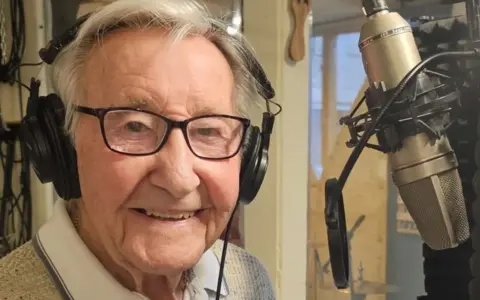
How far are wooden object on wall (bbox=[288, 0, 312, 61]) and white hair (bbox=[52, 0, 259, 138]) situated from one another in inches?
34.8

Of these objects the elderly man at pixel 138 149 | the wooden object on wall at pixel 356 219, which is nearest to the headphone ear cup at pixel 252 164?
the elderly man at pixel 138 149

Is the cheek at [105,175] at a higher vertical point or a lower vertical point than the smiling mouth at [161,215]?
higher

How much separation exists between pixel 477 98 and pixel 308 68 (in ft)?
3.11

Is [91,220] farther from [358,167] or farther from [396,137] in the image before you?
[358,167]

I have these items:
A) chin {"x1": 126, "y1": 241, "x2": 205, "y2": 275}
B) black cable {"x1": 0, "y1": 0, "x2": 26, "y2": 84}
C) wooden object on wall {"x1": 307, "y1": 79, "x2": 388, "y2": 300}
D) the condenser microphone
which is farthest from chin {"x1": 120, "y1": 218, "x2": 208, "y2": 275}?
black cable {"x1": 0, "y1": 0, "x2": 26, "y2": 84}

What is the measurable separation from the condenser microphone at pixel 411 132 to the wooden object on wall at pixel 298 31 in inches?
36.0

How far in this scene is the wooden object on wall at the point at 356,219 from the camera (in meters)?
1.74

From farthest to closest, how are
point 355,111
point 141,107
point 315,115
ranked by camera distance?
1. point 315,115
2. point 355,111
3. point 141,107

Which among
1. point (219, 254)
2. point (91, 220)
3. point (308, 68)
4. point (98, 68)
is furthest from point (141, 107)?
point (308, 68)

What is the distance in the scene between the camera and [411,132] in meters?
0.85

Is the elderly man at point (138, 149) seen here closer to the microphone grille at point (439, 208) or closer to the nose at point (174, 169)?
the nose at point (174, 169)

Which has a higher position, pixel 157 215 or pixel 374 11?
pixel 374 11

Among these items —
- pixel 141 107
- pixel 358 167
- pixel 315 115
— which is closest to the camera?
pixel 141 107

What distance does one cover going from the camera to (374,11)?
2.82 feet
